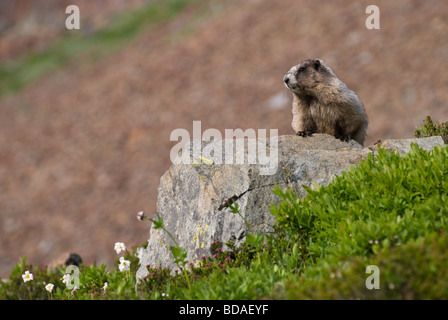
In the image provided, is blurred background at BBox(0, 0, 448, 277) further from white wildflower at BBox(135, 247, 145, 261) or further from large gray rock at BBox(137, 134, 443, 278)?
large gray rock at BBox(137, 134, 443, 278)

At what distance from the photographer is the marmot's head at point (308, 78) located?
8.05m

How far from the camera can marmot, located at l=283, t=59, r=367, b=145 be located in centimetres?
802

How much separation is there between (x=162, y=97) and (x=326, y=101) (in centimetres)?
1345

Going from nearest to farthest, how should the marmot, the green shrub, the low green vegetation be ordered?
1. the low green vegetation
2. the marmot
3. the green shrub

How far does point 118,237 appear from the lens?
16.6m

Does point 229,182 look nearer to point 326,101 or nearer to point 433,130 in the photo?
point 326,101

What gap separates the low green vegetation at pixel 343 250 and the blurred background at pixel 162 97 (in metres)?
9.55

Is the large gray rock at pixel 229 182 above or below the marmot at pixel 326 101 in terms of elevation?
below

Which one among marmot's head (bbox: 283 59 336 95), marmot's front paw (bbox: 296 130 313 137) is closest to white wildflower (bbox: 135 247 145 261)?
marmot's front paw (bbox: 296 130 313 137)

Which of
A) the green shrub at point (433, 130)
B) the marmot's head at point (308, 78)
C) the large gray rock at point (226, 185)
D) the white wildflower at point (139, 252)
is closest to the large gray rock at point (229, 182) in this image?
the large gray rock at point (226, 185)

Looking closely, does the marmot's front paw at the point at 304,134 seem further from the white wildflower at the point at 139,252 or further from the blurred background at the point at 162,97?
the blurred background at the point at 162,97

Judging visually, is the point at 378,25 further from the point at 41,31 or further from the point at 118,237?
the point at 41,31

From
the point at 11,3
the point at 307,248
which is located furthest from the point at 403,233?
the point at 11,3

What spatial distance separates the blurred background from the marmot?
7.82 m
